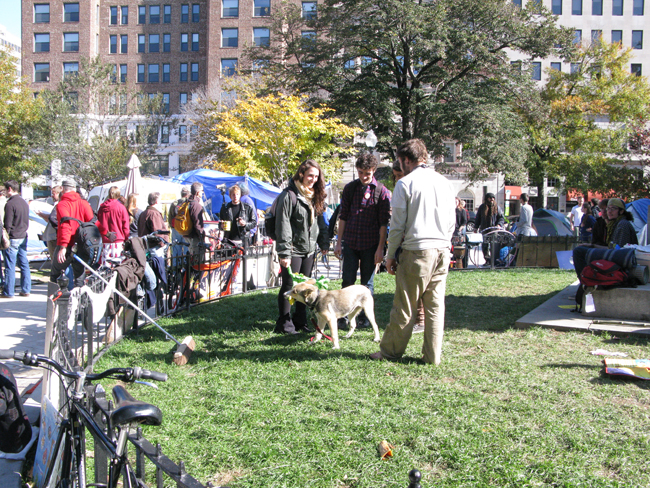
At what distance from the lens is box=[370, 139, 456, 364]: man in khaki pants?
175 inches

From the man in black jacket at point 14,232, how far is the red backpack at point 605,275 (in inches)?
351

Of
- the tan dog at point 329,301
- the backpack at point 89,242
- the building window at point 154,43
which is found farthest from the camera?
the building window at point 154,43

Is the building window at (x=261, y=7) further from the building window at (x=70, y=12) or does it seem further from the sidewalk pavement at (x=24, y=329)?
the sidewalk pavement at (x=24, y=329)

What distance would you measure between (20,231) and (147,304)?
3716mm

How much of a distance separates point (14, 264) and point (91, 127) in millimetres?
27981

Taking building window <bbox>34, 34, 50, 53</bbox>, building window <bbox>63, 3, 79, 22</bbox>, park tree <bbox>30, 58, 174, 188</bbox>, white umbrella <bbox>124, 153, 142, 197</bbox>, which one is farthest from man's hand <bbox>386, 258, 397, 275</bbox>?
building window <bbox>34, 34, 50, 53</bbox>

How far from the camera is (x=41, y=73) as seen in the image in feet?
175

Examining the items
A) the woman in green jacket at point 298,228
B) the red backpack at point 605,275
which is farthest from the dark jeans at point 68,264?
the red backpack at point 605,275

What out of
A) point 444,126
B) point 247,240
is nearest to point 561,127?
point 444,126

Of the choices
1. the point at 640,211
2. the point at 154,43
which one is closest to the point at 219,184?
the point at 640,211

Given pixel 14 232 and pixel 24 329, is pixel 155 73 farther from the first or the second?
pixel 24 329

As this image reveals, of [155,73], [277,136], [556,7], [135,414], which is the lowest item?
[135,414]

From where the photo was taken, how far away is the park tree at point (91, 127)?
31.5m

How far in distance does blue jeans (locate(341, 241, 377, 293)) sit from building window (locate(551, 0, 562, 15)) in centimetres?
5502
